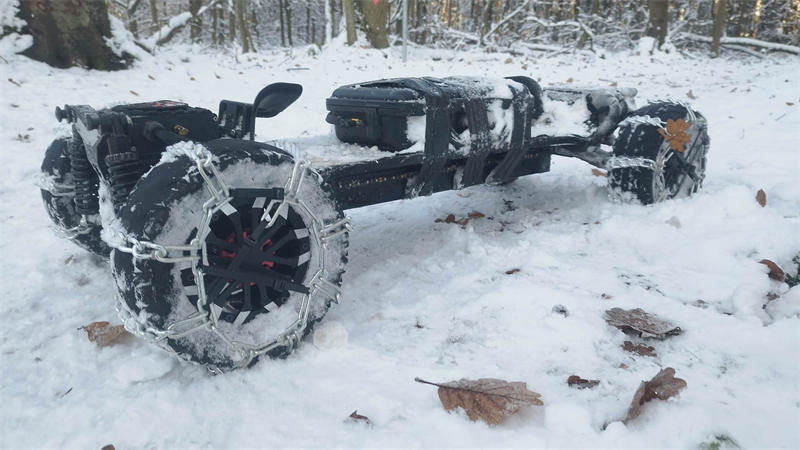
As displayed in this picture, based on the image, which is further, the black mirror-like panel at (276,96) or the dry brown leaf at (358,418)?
the black mirror-like panel at (276,96)

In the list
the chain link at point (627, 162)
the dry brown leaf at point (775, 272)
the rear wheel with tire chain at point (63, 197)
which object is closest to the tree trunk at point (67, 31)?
the rear wheel with tire chain at point (63, 197)

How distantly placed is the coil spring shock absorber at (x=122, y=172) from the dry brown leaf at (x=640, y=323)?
91.5 inches

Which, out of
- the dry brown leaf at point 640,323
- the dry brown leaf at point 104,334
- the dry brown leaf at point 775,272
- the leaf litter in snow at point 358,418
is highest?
the dry brown leaf at point 775,272

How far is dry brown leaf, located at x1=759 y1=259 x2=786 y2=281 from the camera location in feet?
8.90

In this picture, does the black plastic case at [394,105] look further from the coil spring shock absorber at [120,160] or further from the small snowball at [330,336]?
the coil spring shock absorber at [120,160]

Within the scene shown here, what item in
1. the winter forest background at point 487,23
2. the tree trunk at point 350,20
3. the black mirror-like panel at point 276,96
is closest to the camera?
the black mirror-like panel at point 276,96

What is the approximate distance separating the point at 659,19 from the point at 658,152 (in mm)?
12975

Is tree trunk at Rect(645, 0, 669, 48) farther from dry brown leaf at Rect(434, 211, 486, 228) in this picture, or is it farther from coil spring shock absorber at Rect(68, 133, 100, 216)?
coil spring shock absorber at Rect(68, 133, 100, 216)

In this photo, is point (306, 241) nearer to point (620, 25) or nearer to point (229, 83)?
point (229, 83)

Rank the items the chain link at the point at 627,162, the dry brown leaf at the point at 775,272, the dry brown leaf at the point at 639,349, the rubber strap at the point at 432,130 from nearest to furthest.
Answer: the dry brown leaf at the point at 639,349
the dry brown leaf at the point at 775,272
the rubber strap at the point at 432,130
the chain link at the point at 627,162

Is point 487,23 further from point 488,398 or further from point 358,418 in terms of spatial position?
point 358,418

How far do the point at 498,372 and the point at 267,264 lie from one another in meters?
1.08

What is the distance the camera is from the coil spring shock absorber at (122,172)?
7.28 ft

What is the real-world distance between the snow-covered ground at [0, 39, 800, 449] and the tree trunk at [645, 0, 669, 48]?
11222 mm
